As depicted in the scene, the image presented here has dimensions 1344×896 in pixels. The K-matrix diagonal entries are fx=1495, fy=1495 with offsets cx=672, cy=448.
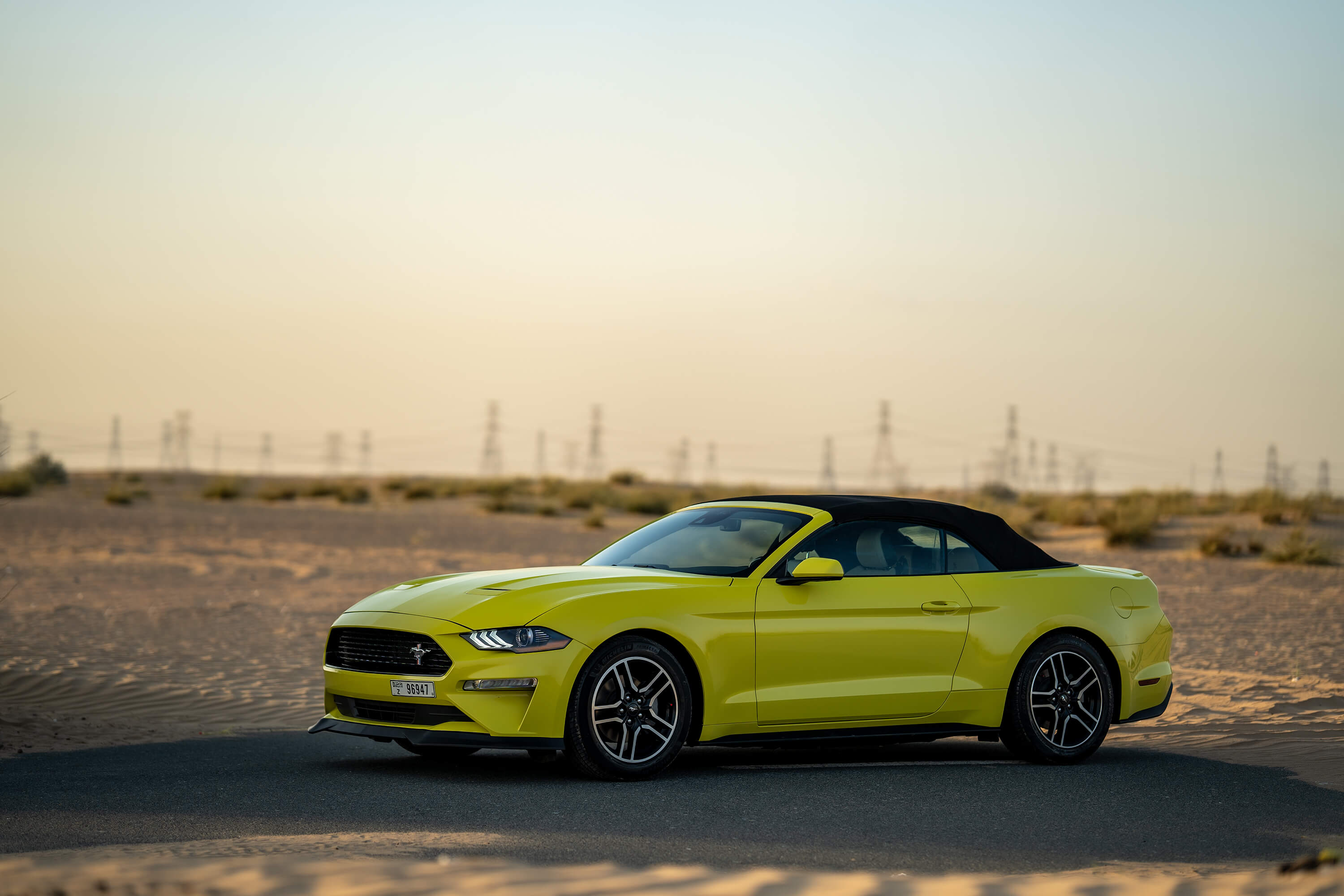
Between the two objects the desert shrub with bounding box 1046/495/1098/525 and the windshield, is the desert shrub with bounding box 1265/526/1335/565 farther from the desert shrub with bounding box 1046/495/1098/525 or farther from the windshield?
the windshield

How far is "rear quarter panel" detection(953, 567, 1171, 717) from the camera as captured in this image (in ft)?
30.9

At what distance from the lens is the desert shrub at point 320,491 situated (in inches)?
2366

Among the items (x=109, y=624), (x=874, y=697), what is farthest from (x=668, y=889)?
(x=109, y=624)

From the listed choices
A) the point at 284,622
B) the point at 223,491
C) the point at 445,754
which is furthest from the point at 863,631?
the point at 223,491

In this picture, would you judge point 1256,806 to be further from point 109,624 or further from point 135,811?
point 109,624

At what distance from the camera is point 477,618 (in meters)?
8.27

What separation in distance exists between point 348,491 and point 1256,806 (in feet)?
171

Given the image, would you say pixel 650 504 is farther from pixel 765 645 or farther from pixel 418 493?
pixel 765 645

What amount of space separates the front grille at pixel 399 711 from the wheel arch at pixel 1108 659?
398 centimetres

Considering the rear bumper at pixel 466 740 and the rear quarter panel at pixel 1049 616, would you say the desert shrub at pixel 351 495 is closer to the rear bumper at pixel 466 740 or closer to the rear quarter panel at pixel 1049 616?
the rear quarter panel at pixel 1049 616

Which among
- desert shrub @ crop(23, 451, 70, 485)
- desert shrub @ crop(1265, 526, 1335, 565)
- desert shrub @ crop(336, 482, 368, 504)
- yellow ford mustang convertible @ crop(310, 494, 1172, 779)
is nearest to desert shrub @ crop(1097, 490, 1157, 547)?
desert shrub @ crop(1265, 526, 1335, 565)

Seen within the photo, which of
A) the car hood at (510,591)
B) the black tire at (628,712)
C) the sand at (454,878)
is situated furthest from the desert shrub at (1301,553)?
the sand at (454,878)

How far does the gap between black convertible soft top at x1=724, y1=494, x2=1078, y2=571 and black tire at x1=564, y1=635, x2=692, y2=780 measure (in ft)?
5.49

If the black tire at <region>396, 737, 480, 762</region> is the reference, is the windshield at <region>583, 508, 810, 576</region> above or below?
above
